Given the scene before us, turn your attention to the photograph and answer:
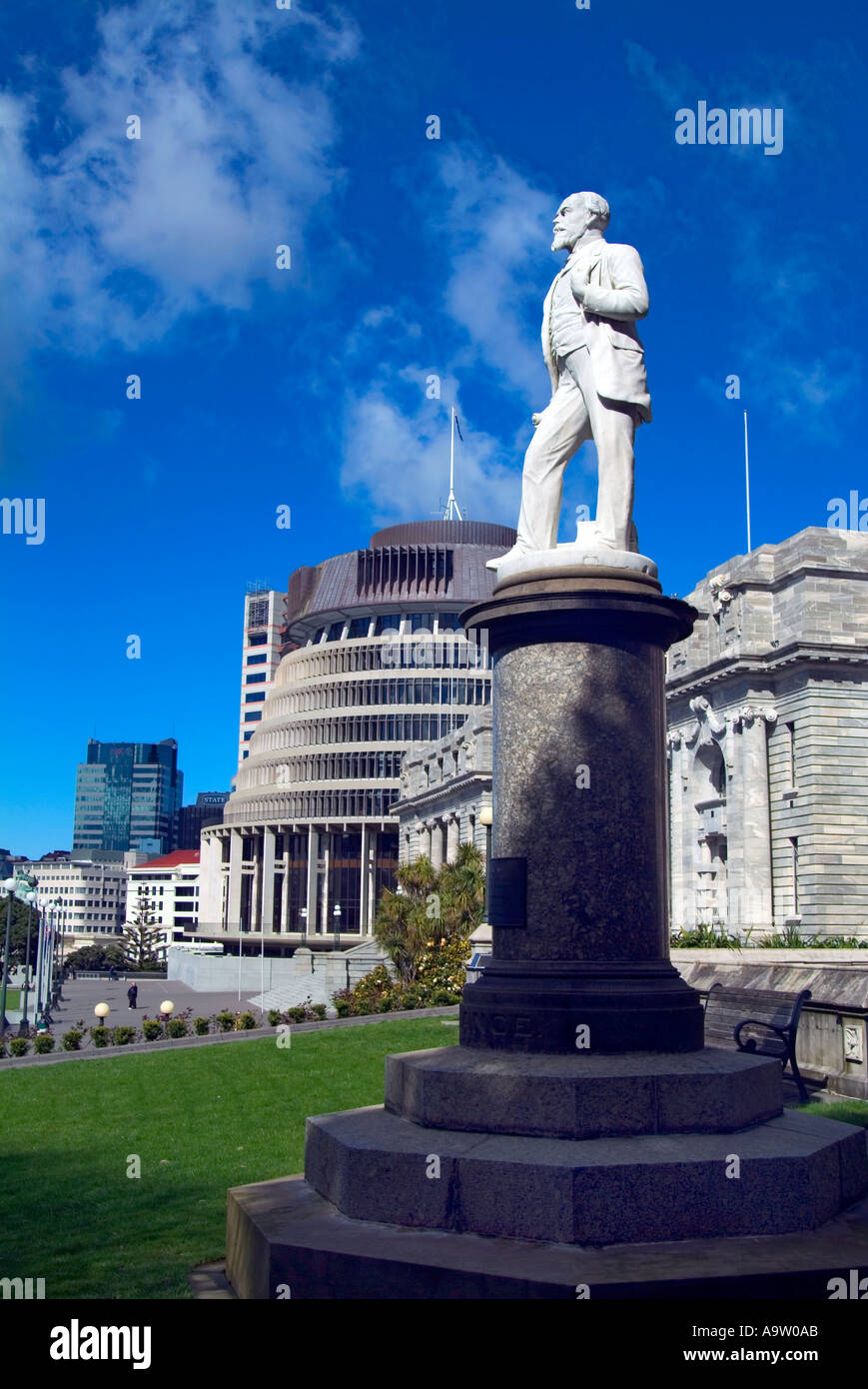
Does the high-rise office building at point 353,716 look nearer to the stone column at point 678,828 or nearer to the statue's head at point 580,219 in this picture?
the stone column at point 678,828

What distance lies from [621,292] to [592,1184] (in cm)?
661

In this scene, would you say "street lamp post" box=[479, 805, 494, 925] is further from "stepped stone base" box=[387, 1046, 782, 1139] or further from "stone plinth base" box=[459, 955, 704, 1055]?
"stepped stone base" box=[387, 1046, 782, 1139]

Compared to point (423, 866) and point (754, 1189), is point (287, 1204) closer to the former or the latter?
point (754, 1189)

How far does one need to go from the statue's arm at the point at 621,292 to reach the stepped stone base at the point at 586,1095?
566 centimetres

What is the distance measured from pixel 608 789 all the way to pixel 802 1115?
2526mm

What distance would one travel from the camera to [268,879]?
10844 centimetres

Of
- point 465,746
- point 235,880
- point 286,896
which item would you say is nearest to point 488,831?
point 465,746

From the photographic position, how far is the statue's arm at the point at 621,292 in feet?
31.8

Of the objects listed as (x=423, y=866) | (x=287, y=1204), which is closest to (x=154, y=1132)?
(x=287, y=1204)

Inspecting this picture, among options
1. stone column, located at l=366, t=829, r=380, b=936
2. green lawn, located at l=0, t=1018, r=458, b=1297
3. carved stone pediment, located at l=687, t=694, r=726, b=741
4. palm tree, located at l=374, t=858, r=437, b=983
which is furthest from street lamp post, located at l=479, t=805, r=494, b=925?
stone column, located at l=366, t=829, r=380, b=936

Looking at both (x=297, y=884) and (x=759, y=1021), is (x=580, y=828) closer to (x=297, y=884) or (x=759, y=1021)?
(x=759, y=1021)

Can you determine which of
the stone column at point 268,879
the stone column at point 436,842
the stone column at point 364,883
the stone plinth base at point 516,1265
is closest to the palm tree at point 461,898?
the stone plinth base at point 516,1265

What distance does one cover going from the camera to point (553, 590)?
9.08 m

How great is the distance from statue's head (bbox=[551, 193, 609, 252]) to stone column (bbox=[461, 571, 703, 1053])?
3049 mm
